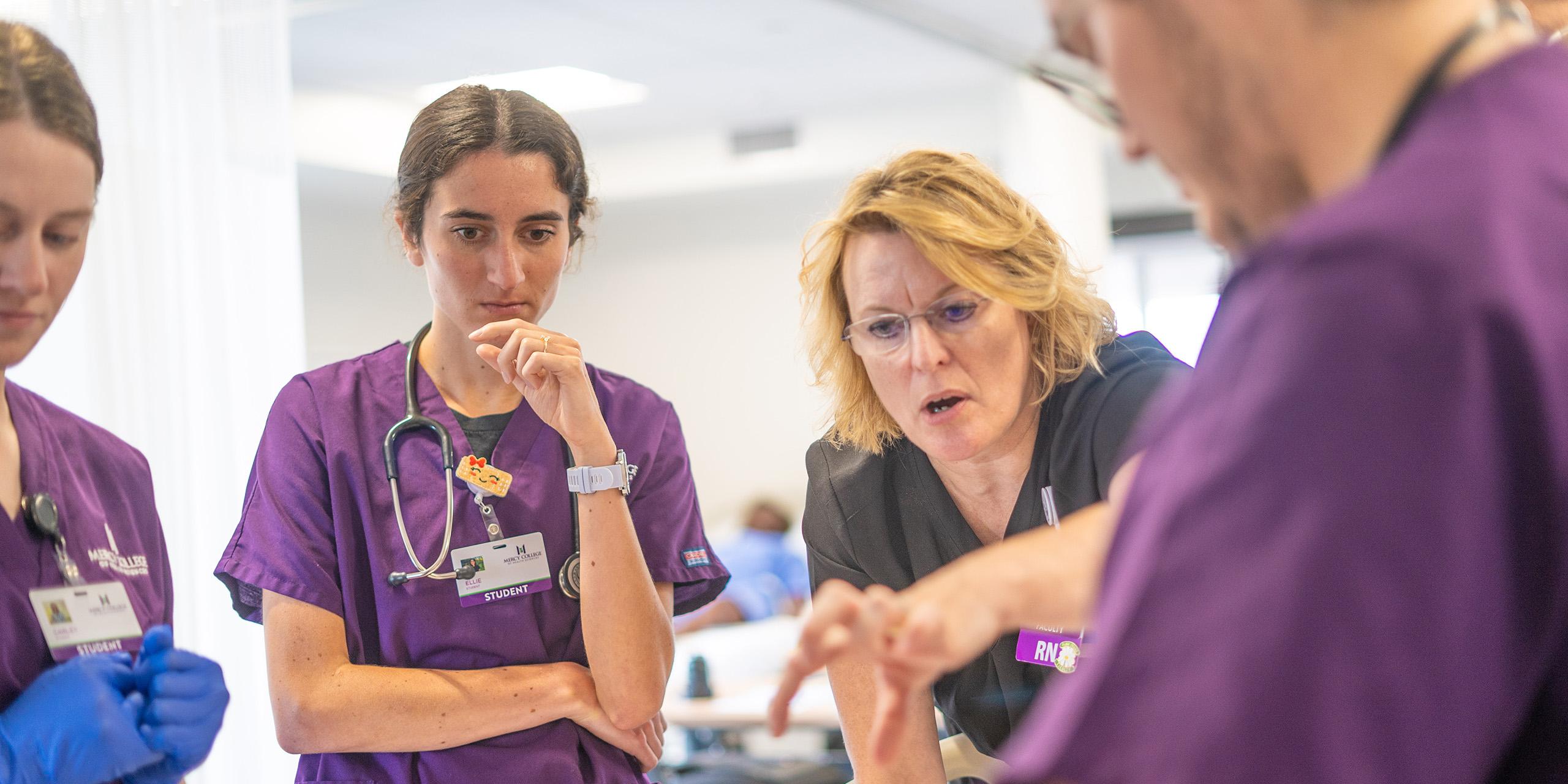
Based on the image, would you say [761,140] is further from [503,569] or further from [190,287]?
[503,569]

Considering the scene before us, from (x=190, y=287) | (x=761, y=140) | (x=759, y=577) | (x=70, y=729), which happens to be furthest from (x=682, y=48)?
(x=70, y=729)

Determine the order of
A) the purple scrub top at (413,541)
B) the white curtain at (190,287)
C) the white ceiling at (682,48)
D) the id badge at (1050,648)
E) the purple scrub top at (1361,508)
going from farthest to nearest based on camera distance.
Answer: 1. the white ceiling at (682,48)
2. the white curtain at (190,287)
3. the purple scrub top at (413,541)
4. the id badge at (1050,648)
5. the purple scrub top at (1361,508)

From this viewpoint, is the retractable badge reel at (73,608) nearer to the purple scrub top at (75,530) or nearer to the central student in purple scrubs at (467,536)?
the purple scrub top at (75,530)

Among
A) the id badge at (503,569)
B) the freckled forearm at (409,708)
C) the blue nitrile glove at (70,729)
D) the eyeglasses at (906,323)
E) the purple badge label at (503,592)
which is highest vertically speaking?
the eyeglasses at (906,323)

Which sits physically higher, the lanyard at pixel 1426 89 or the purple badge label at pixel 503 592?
the lanyard at pixel 1426 89

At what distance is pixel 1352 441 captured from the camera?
0.49m

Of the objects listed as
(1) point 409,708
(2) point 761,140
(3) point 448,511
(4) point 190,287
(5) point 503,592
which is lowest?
(1) point 409,708

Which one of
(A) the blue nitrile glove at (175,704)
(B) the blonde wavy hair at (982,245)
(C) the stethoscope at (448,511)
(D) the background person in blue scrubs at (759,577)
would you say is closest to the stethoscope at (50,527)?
(A) the blue nitrile glove at (175,704)

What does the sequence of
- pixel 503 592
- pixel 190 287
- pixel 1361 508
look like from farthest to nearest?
1. pixel 190 287
2. pixel 503 592
3. pixel 1361 508

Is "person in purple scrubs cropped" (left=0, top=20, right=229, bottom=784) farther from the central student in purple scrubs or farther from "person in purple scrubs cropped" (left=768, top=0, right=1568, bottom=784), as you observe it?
"person in purple scrubs cropped" (left=768, top=0, right=1568, bottom=784)

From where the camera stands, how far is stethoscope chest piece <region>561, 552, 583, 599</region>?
1.70 metres

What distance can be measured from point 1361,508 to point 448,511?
55.1 inches

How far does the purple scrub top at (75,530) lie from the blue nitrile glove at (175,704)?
0.12 m

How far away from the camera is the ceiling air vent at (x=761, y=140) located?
8164 millimetres
